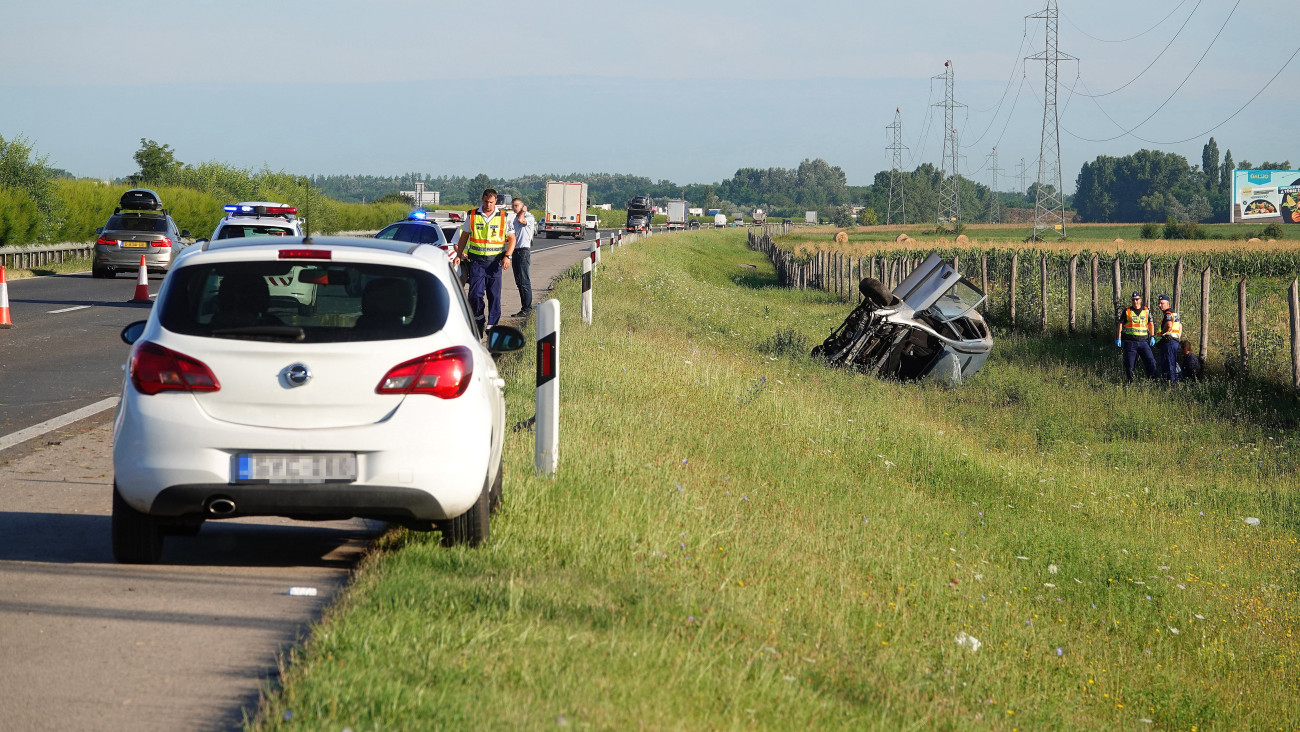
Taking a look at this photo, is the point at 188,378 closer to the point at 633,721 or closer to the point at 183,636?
the point at 183,636

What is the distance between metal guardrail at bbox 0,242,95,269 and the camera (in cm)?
3111

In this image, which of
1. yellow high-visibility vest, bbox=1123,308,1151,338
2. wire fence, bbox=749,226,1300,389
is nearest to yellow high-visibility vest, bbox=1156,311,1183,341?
yellow high-visibility vest, bbox=1123,308,1151,338

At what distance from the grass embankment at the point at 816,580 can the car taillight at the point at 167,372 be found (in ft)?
3.66

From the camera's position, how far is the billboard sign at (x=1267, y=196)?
123125mm

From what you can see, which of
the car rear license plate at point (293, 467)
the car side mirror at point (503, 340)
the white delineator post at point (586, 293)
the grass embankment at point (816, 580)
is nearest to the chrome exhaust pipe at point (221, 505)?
the car rear license plate at point (293, 467)

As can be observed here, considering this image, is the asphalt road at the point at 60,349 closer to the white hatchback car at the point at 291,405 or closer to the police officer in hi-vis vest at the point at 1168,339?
the white hatchback car at the point at 291,405

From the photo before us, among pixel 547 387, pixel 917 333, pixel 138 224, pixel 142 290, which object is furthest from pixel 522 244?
pixel 138 224

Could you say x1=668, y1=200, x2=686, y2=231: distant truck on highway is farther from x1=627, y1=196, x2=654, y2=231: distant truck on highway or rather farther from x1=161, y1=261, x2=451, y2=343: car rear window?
x1=161, y1=261, x2=451, y2=343: car rear window

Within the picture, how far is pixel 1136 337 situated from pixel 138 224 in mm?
22150

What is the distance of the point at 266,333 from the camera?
18.0 feet

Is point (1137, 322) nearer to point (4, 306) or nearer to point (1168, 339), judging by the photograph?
point (1168, 339)

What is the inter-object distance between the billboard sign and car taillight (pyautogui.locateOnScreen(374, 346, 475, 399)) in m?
134

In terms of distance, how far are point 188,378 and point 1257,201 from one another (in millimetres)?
138113

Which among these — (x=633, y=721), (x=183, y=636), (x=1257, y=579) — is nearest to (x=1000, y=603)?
(x=1257, y=579)
